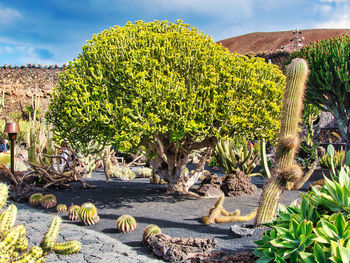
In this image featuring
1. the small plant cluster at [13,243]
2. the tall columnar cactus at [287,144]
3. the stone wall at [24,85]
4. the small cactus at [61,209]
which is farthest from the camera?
the stone wall at [24,85]

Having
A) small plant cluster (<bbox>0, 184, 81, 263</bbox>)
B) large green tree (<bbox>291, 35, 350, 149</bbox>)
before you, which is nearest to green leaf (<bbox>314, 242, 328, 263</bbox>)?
small plant cluster (<bbox>0, 184, 81, 263</bbox>)

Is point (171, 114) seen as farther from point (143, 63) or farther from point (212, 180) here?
point (212, 180)

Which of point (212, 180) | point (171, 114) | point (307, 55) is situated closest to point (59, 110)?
point (171, 114)

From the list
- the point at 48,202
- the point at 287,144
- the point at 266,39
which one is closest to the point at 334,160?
the point at 287,144

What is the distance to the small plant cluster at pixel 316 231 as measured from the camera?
8.60 ft

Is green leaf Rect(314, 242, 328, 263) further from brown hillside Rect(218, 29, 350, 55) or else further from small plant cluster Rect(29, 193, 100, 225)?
brown hillside Rect(218, 29, 350, 55)

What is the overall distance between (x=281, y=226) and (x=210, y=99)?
4.78 metres

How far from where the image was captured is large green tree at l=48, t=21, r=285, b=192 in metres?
7.13

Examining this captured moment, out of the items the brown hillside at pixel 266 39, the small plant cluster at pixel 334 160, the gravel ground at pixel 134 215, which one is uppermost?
the brown hillside at pixel 266 39

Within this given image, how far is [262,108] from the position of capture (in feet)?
26.1

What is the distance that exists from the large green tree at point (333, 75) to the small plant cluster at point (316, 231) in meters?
12.4

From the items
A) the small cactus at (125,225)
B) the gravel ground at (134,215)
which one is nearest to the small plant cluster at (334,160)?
the gravel ground at (134,215)

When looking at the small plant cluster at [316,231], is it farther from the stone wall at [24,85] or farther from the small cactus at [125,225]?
the stone wall at [24,85]

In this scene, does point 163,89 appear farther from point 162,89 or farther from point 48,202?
point 48,202
